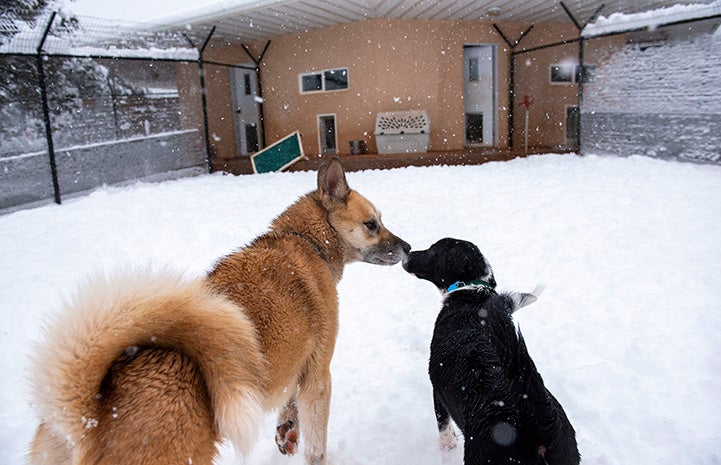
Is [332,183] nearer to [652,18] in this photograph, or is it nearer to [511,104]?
[652,18]

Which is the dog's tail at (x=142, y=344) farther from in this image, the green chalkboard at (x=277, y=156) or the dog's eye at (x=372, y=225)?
the green chalkboard at (x=277, y=156)

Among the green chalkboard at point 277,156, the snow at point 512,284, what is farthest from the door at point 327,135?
the snow at point 512,284

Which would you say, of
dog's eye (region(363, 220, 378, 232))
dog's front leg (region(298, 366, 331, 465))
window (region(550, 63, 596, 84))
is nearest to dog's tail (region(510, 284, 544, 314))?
dog's eye (region(363, 220, 378, 232))

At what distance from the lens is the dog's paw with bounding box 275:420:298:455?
2.70 meters

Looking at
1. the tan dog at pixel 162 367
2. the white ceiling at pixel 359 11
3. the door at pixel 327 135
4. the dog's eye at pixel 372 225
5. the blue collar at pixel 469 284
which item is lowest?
the blue collar at pixel 469 284

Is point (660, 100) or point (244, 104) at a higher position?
point (244, 104)

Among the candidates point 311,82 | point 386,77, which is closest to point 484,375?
point 386,77

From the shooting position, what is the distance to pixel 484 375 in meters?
2.08

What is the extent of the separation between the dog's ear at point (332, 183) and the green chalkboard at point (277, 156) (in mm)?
10094

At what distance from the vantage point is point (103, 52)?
34.9ft

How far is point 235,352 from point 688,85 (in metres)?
11.2

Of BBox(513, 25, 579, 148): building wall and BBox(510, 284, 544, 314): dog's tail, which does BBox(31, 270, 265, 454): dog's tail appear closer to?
BBox(510, 284, 544, 314): dog's tail

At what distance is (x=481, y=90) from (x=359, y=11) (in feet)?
15.9

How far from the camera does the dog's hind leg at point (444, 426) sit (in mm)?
2623
